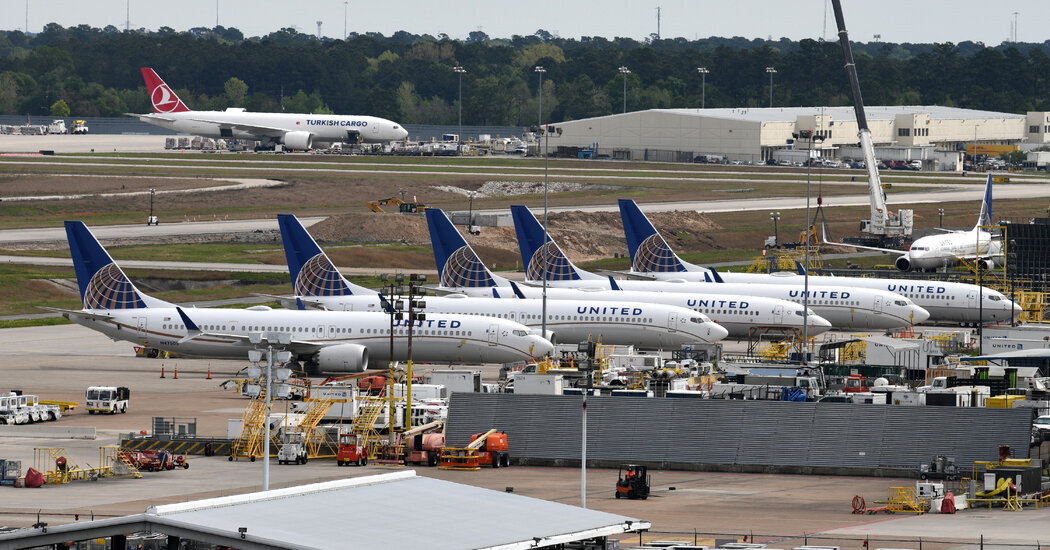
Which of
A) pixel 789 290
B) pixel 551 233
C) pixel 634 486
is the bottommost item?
pixel 634 486

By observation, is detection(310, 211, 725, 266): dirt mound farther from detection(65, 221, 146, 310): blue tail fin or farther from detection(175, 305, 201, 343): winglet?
detection(175, 305, 201, 343): winglet

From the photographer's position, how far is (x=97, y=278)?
86000 mm

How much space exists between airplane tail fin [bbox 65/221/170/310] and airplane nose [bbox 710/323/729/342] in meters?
30.3

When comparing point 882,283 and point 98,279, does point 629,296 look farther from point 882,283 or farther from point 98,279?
point 98,279

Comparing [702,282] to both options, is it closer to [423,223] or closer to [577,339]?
[577,339]

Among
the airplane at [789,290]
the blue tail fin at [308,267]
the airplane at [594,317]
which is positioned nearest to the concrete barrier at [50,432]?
the airplane at [594,317]

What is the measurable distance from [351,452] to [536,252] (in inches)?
1675

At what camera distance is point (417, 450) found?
211 feet

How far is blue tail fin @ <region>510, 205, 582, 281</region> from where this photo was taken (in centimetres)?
10300

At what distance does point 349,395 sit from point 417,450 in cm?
566

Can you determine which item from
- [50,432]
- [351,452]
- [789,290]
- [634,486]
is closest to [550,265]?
[789,290]

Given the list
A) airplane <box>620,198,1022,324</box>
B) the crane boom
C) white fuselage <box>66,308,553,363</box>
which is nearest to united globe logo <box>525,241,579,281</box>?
airplane <box>620,198,1022,324</box>

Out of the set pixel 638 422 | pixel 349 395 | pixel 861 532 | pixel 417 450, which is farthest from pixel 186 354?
pixel 861 532

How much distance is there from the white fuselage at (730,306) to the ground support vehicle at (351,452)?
28.3 meters
